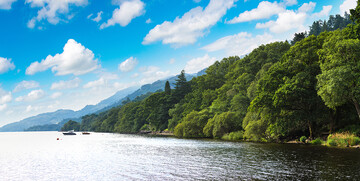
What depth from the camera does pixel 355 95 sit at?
36.9 metres

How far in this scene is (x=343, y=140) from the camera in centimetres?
4153

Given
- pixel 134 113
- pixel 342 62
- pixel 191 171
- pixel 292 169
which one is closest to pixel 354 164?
pixel 292 169

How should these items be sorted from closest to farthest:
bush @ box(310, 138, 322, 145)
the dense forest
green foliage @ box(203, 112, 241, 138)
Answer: the dense forest, bush @ box(310, 138, 322, 145), green foliage @ box(203, 112, 241, 138)

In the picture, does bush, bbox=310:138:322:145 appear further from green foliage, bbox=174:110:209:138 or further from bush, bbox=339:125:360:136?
green foliage, bbox=174:110:209:138

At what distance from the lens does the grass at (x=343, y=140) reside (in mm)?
39775

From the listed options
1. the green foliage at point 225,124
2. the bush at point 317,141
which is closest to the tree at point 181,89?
the green foliage at point 225,124

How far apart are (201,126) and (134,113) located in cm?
10359

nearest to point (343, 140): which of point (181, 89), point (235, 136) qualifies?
point (235, 136)

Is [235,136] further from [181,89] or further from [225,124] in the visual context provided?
[181,89]

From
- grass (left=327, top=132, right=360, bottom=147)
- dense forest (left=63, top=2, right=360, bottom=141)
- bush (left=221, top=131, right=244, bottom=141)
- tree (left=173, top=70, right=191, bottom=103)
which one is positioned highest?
tree (left=173, top=70, right=191, bottom=103)

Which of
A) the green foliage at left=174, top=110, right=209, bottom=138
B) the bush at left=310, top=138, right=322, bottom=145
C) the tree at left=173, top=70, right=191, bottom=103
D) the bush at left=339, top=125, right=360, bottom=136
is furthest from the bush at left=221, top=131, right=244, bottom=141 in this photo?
the tree at left=173, top=70, right=191, bottom=103

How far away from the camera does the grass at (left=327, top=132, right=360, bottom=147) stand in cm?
3978

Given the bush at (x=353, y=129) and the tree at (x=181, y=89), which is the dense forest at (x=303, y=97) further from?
the tree at (x=181, y=89)

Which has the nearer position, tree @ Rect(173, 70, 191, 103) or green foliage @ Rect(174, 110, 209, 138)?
green foliage @ Rect(174, 110, 209, 138)
